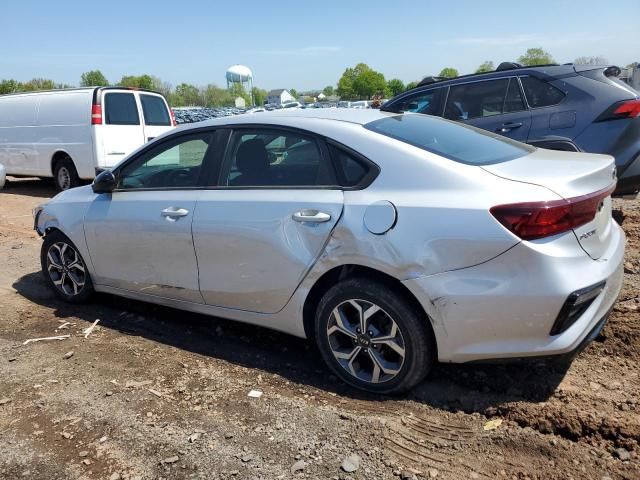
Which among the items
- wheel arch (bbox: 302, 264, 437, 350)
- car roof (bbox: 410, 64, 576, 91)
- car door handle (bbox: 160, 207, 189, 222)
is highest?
car roof (bbox: 410, 64, 576, 91)

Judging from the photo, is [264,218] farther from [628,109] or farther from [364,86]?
[364,86]

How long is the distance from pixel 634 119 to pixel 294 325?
4363 mm

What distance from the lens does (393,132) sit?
3285 mm

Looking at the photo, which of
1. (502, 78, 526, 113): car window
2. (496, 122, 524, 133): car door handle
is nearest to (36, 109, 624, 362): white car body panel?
(496, 122, 524, 133): car door handle

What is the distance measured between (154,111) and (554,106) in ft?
26.1

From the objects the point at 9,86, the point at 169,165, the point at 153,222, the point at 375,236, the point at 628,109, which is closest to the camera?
the point at 375,236

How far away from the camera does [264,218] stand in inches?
131

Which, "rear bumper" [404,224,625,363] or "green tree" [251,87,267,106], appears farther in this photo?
"green tree" [251,87,267,106]

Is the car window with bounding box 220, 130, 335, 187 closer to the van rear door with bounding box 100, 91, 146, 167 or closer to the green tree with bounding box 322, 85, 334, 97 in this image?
the van rear door with bounding box 100, 91, 146, 167

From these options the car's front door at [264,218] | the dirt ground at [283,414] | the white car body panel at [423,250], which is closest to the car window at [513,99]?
the dirt ground at [283,414]

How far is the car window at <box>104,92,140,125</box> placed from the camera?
10.3m

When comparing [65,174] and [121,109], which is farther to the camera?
[65,174]

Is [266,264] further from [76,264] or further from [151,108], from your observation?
[151,108]

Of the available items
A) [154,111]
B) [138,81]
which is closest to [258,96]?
[138,81]
